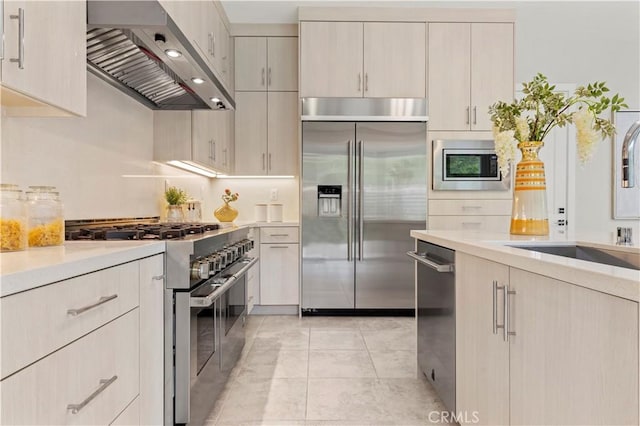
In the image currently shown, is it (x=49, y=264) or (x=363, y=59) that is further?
(x=363, y=59)

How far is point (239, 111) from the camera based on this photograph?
13.3 feet

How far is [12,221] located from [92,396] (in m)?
0.56

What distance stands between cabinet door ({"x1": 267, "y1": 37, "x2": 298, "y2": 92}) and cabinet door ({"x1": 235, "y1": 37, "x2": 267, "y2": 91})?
6cm

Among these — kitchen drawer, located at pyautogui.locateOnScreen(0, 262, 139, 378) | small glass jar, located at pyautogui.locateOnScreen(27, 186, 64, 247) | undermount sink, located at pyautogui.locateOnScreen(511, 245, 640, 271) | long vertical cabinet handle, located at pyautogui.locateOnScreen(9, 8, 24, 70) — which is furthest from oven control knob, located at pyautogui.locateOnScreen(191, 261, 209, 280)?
undermount sink, located at pyautogui.locateOnScreen(511, 245, 640, 271)

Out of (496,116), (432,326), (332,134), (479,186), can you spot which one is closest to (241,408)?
(432,326)

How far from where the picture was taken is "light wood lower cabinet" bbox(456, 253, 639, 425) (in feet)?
2.48

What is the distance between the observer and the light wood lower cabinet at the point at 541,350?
757mm

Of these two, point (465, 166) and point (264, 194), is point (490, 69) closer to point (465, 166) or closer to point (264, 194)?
point (465, 166)

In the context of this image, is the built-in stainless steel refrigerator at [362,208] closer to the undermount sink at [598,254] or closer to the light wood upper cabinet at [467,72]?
the light wood upper cabinet at [467,72]

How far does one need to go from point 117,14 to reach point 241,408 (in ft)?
5.97

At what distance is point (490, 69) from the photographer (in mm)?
3770

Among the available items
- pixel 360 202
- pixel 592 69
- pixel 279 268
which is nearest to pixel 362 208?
pixel 360 202

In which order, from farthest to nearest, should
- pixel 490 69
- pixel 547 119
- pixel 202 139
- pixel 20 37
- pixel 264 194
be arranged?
pixel 264 194 → pixel 490 69 → pixel 202 139 → pixel 547 119 → pixel 20 37

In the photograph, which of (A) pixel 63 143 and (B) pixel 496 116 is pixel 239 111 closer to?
(A) pixel 63 143
